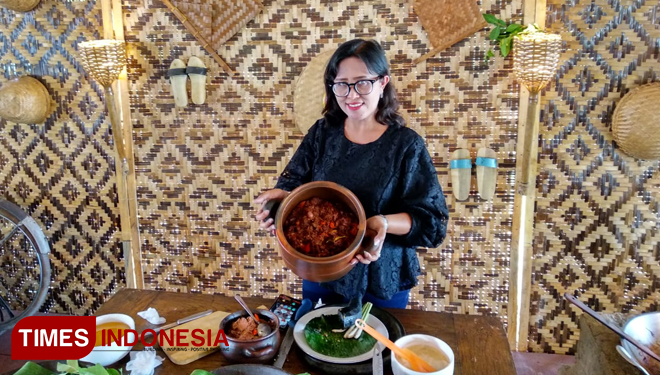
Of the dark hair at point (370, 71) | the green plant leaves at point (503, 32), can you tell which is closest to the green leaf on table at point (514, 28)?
the green plant leaves at point (503, 32)

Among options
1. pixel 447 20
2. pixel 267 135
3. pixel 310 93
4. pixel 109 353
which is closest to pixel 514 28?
pixel 447 20

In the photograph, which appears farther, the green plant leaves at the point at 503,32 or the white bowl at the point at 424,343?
the green plant leaves at the point at 503,32

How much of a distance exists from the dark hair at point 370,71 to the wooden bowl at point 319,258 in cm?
49

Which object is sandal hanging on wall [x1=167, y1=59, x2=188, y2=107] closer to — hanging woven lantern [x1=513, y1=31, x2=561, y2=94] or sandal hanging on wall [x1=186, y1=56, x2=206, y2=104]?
Answer: sandal hanging on wall [x1=186, y1=56, x2=206, y2=104]

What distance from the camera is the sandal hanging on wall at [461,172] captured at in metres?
2.82

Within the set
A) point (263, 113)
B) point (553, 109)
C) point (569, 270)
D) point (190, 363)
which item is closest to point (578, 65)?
point (553, 109)

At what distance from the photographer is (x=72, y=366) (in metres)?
0.95

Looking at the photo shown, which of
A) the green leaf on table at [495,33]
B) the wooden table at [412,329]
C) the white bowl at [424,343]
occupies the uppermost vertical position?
the green leaf on table at [495,33]

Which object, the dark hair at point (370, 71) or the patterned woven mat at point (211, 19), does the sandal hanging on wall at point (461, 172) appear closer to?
the dark hair at point (370, 71)

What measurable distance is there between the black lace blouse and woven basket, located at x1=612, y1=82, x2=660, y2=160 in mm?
1569

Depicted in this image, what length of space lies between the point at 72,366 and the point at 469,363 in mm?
1053

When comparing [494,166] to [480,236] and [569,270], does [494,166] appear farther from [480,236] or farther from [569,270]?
[569,270]

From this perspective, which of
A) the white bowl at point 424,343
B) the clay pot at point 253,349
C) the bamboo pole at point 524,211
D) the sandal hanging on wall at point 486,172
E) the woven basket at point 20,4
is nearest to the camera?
the white bowl at point 424,343

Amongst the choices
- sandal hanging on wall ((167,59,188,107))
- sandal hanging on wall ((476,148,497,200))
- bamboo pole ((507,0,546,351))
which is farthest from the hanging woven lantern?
sandal hanging on wall ((167,59,188,107))
